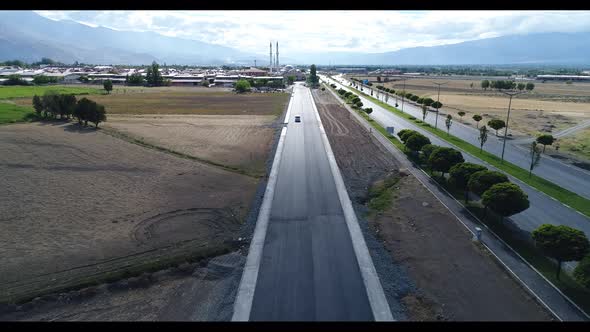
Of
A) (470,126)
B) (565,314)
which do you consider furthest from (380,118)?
(565,314)

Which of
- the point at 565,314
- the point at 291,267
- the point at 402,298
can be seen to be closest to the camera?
the point at 565,314

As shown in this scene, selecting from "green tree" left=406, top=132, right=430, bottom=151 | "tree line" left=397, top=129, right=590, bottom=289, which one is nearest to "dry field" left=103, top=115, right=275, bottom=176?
"green tree" left=406, top=132, right=430, bottom=151

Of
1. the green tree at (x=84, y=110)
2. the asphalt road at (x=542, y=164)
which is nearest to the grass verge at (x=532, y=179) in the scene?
the asphalt road at (x=542, y=164)
